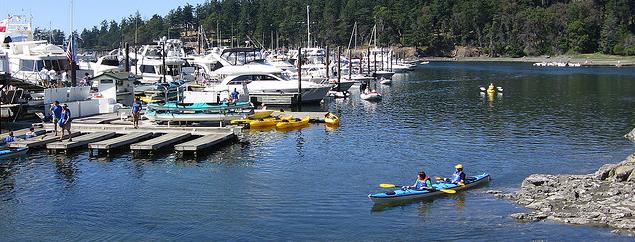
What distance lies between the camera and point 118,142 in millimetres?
42031

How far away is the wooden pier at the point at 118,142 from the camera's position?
41125 mm

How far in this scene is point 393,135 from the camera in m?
51.2

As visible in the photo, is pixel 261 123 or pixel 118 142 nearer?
pixel 118 142

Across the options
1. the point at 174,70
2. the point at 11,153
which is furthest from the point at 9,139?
the point at 174,70

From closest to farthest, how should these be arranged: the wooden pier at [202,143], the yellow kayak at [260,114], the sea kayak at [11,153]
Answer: the sea kayak at [11,153] < the wooden pier at [202,143] < the yellow kayak at [260,114]

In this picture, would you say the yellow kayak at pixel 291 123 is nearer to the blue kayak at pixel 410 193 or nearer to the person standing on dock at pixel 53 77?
the person standing on dock at pixel 53 77

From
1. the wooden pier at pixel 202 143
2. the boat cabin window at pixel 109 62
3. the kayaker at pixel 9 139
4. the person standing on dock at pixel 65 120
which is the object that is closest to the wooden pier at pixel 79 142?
the person standing on dock at pixel 65 120

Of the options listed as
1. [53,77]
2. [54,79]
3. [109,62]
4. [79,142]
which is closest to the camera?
[79,142]

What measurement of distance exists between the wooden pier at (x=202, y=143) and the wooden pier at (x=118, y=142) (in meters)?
3.54

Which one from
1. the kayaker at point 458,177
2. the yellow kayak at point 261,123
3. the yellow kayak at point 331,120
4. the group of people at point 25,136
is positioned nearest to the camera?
the kayaker at point 458,177

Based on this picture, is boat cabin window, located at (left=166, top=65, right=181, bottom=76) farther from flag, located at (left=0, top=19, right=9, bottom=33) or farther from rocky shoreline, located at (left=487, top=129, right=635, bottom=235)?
rocky shoreline, located at (left=487, top=129, right=635, bottom=235)

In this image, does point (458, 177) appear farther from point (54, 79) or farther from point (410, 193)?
point (54, 79)

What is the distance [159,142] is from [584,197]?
23164mm

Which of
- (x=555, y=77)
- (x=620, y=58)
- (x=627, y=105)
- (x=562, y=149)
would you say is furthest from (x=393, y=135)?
(x=620, y=58)
